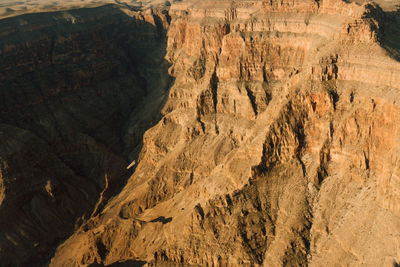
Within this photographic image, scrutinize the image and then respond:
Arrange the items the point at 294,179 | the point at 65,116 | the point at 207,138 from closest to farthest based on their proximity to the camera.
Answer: the point at 294,179
the point at 207,138
the point at 65,116

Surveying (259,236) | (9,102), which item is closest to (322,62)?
(259,236)

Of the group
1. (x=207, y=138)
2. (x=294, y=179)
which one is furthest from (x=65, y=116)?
(x=294, y=179)

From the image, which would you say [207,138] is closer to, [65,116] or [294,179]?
[294,179]

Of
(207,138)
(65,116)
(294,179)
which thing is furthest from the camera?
(65,116)

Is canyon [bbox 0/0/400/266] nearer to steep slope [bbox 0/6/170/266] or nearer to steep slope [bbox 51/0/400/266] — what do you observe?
steep slope [bbox 51/0/400/266]

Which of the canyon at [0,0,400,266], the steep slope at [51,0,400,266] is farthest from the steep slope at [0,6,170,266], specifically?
the steep slope at [51,0,400,266]
